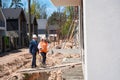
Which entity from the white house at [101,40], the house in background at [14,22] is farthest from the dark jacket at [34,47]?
the house in background at [14,22]

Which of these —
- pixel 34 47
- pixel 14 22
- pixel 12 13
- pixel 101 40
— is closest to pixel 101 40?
pixel 101 40

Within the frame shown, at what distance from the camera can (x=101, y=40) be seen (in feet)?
20.8

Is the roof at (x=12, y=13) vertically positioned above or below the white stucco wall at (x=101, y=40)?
above

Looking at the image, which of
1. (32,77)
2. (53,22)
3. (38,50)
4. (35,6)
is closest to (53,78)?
(32,77)

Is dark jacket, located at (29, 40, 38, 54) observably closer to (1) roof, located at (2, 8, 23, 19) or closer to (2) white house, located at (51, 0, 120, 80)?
(2) white house, located at (51, 0, 120, 80)

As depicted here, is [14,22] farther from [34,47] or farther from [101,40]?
[101,40]

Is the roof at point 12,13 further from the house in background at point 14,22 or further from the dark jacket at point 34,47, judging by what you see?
the dark jacket at point 34,47

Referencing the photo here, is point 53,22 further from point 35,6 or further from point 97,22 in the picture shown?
point 97,22

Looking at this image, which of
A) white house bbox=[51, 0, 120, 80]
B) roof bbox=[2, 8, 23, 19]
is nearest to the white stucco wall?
white house bbox=[51, 0, 120, 80]

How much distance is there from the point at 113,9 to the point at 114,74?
1378mm

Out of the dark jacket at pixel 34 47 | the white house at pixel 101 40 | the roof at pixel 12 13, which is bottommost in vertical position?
the dark jacket at pixel 34 47

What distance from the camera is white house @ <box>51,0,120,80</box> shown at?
6.31 meters

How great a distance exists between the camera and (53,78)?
13.8 metres

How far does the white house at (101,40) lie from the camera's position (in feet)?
20.7
